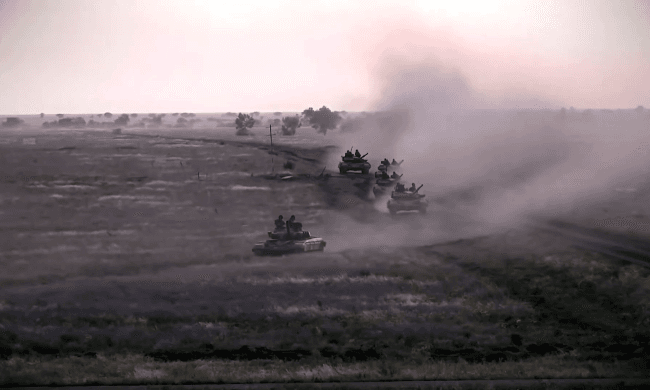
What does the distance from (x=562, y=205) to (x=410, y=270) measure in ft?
70.2

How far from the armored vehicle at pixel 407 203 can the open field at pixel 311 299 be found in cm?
69

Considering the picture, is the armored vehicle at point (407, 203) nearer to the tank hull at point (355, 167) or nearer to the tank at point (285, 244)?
the tank at point (285, 244)

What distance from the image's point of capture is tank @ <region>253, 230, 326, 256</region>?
25.8 metres

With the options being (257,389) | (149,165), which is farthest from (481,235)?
(149,165)

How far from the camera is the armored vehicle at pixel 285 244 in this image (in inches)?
1017

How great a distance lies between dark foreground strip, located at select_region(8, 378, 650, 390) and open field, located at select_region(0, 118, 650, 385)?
0.41 metres

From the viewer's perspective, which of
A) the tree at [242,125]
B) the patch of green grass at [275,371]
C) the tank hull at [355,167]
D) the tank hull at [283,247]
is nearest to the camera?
the patch of green grass at [275,371]

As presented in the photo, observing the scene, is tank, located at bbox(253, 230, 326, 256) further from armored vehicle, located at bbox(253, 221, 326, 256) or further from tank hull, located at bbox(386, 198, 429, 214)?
tank hull, located at bbox(386, 198, 429, 214)

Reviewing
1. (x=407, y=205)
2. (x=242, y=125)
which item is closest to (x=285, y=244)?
(x=407, y=205)

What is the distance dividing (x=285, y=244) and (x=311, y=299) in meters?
5.74

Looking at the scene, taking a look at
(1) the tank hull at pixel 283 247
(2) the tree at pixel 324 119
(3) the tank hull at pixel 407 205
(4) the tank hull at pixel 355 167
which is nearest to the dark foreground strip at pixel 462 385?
(1) the tank hull at pixel 283 247

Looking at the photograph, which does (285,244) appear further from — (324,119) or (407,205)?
(324,119)

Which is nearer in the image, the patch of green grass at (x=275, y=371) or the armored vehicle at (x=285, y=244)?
the patch of green grass at (x=275, y=371)

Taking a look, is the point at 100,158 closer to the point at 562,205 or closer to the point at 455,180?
the point at 455,180
